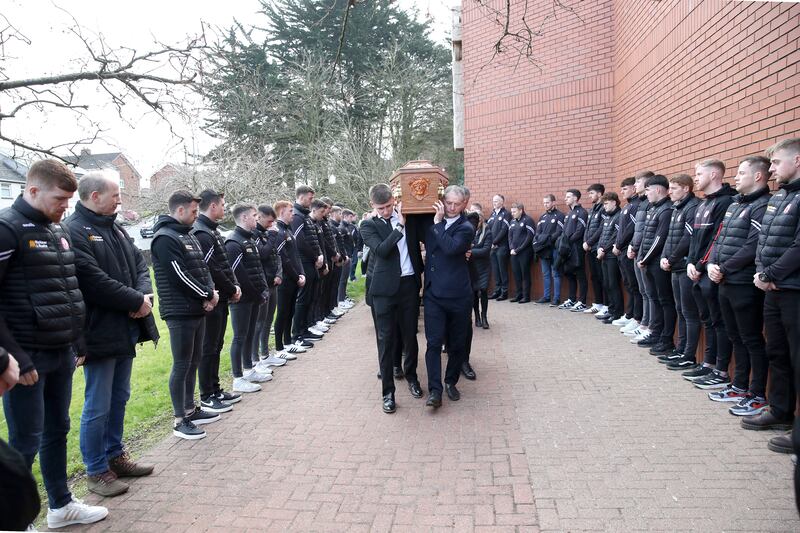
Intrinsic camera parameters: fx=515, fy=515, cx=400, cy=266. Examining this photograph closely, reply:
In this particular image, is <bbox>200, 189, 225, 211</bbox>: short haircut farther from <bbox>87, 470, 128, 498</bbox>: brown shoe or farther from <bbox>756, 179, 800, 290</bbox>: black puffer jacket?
<bbox>756, 179, 800, 290</bbox>: black puffer jacket

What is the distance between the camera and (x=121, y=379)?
12.5 ft

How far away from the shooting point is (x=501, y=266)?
11.4 m

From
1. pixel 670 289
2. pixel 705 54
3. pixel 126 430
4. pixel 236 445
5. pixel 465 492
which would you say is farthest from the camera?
pixel 670 289

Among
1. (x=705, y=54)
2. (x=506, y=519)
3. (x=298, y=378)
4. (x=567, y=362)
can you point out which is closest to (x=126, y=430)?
(x=298, y=378)

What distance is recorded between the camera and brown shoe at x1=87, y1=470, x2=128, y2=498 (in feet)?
11.4

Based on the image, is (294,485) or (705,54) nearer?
(294,485)

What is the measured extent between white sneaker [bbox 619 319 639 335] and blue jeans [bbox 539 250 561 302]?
2.48 metres

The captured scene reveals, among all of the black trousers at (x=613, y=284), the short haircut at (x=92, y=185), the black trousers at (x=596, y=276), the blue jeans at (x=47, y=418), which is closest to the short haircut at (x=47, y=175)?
the short haircut at (x=92, y=185)

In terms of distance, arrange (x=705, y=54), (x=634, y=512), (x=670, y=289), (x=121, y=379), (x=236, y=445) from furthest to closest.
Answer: (x=670, y=289)
(x=705, y=54)
(x=236, y=445)
(x=121, y=379)
(x=634, y=512)

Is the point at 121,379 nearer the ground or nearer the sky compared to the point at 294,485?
nearer the sky

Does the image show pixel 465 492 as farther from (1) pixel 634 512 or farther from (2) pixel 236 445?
(2) pixel 236 445

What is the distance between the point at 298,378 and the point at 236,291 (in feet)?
5.18

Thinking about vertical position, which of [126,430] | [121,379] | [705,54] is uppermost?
[705,54]

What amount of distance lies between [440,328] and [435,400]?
693 millimetres
